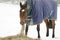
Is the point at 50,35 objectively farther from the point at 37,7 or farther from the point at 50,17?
the point at 37,7

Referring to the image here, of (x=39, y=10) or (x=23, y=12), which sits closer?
(x=23, y=12)

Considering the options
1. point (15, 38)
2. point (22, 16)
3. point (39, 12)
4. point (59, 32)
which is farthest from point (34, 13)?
point (15, 38)

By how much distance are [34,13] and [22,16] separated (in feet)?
0.95

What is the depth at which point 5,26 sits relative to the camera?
3949 mm

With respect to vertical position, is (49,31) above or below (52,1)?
below

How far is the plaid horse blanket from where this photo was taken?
2896 mm

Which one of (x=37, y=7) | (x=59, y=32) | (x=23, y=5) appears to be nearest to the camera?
(x=23, y=5)

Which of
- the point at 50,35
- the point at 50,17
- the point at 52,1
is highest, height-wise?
the point at 52,1

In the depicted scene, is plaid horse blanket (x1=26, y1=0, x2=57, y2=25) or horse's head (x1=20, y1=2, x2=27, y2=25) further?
plaid horse blanket (x1=26, y1=0, x2=57, y2=25)

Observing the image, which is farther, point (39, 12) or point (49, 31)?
point (49, 31)

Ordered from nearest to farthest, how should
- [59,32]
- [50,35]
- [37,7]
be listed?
[37,7]
[50,35]
[59,32]

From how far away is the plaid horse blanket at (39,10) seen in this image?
2.90 meters

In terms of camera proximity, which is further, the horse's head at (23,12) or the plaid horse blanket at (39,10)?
the plaid horse blanket at (39,10)

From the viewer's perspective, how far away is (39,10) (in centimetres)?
296
